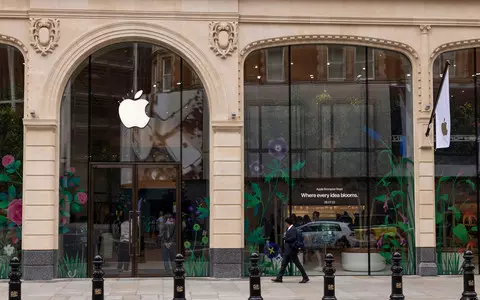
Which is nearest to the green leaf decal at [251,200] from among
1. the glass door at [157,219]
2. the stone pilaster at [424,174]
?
the glass door at [157,219]

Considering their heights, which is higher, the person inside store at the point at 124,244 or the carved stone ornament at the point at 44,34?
the carved stone ornament at the point at 44,34

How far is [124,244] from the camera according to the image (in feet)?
64.5

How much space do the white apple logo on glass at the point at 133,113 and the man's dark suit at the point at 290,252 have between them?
4.98 metres

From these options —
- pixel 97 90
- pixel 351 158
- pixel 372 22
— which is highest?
pixel 372 22

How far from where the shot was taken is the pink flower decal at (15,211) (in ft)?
63.2

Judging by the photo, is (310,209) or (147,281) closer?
(147,281)

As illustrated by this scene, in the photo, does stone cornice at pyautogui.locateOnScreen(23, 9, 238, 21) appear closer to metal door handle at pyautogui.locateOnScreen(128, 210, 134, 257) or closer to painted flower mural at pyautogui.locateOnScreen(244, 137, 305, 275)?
painted flower mural at pyautogui.locateOnScreen(244, 137, 305, 275)

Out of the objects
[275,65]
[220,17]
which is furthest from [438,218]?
[220,17]

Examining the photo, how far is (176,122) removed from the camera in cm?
1992

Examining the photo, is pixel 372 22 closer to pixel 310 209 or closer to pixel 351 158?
pixel 351 158

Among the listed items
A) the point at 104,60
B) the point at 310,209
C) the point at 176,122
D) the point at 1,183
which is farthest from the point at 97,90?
the point at 310,209

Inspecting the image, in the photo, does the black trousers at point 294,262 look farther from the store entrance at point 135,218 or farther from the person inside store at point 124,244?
the person inside store at point 124,244

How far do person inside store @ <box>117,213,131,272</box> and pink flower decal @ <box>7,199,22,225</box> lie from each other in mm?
2628

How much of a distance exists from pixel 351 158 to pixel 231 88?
156 inches
